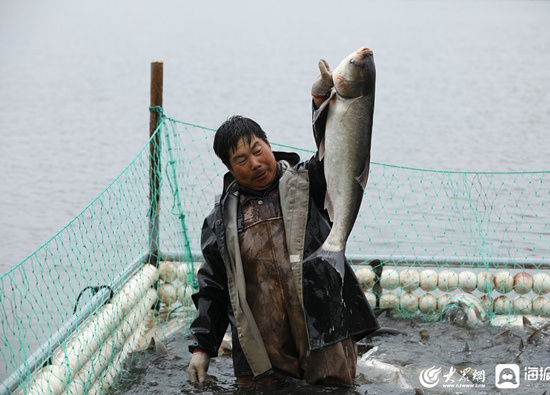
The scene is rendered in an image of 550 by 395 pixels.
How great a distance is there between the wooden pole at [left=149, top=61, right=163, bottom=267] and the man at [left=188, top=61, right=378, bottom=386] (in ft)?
7.86

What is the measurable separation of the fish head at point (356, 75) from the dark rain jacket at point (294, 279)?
725mm

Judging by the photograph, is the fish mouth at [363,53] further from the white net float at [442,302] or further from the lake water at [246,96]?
the white net float at [442,302]

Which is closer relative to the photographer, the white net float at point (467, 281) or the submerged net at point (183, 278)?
the submerged net at point (183, 278)

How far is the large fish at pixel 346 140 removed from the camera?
3.44 metres

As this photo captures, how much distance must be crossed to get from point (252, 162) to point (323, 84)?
73 centimetres

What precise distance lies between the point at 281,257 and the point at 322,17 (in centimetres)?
5048

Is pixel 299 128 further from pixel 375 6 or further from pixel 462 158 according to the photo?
pixel 375 6

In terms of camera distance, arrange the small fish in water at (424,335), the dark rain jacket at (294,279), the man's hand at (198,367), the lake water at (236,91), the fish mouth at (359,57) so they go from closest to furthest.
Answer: the fish mouth at (359,57)
the dark rain jacket at (294,279)
the man's hand at (198,367)
the small fish in water at (424,335)
the lake water at (236,91)

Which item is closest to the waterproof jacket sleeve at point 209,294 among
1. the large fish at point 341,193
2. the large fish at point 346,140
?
the large fish at point 341,193

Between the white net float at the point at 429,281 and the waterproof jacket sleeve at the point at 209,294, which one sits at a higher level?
the waterproof jacket sleeve at the point at 209,294

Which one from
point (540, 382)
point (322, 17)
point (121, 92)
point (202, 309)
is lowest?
point (540, 382)

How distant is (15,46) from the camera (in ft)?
105

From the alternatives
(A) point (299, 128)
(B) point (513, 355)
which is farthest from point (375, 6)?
(B) point (513, 355)

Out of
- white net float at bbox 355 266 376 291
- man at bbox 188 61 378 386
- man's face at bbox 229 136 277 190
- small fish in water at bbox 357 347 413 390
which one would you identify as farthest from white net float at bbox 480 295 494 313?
man's face at bbox 229 136 277 190
